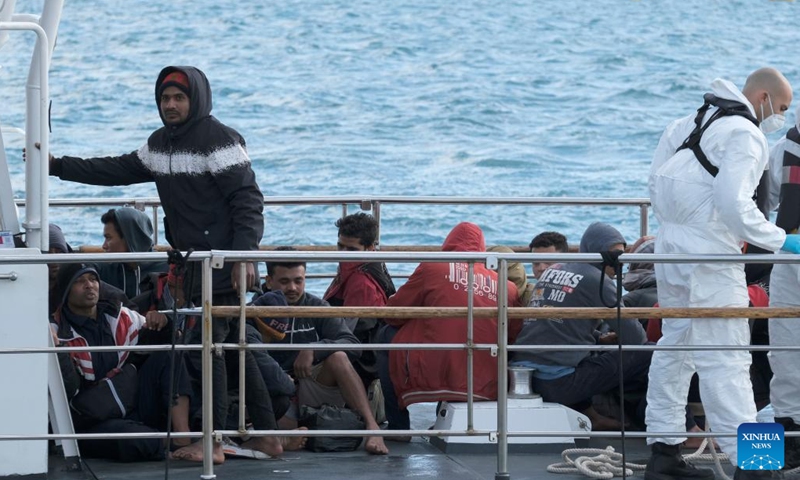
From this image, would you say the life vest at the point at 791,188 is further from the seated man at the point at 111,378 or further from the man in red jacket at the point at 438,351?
the seated man at the point at 111,378

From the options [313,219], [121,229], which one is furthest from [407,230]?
[121,229]

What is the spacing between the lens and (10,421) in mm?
5234

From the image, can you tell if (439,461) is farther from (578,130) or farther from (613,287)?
(578,130)

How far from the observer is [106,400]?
5.76 meters

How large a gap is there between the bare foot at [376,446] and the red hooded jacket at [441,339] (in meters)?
0.28

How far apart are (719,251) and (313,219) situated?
15.7m

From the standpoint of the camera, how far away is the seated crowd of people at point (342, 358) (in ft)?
18.9

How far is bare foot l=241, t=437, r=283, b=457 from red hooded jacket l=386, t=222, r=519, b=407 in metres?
0.67

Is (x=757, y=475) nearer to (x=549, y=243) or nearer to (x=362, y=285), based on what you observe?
(x=362, y=285)

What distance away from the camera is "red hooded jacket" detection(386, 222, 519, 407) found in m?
6.02

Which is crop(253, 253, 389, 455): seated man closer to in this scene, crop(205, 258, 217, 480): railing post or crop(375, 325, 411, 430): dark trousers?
crop(375, 325, 411, 430): dark trousers

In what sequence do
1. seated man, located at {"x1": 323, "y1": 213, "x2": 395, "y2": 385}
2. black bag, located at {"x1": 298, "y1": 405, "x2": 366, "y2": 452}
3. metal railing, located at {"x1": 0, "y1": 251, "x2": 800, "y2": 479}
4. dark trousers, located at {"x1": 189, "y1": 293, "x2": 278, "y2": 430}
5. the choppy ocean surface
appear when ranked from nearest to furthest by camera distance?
metal railing, located at {"x1": 0, "y1": 251, "x2": 800, "y2": 479} < dark trousers, located at {"x1": 189, "y1": 293, "x2": 278, "y2": 430} < black bag, located at {"x1": 298, "y1": 405, "x2": 366, "y2": 452} < seated man, located at {"x1": 323, "y1": 213, "x2": 395, "y2": 385} < the choppy ocean surface

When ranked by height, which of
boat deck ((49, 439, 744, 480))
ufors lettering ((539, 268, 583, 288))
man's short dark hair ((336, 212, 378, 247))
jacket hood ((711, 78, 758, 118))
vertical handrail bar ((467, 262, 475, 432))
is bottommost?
boat deck ((49, 439, 744, 480))

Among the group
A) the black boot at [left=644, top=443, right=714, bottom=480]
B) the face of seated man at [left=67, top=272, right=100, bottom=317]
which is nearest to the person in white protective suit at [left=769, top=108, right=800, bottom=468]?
the black boot at [left=644, top=443, right=714, bottom=480]
